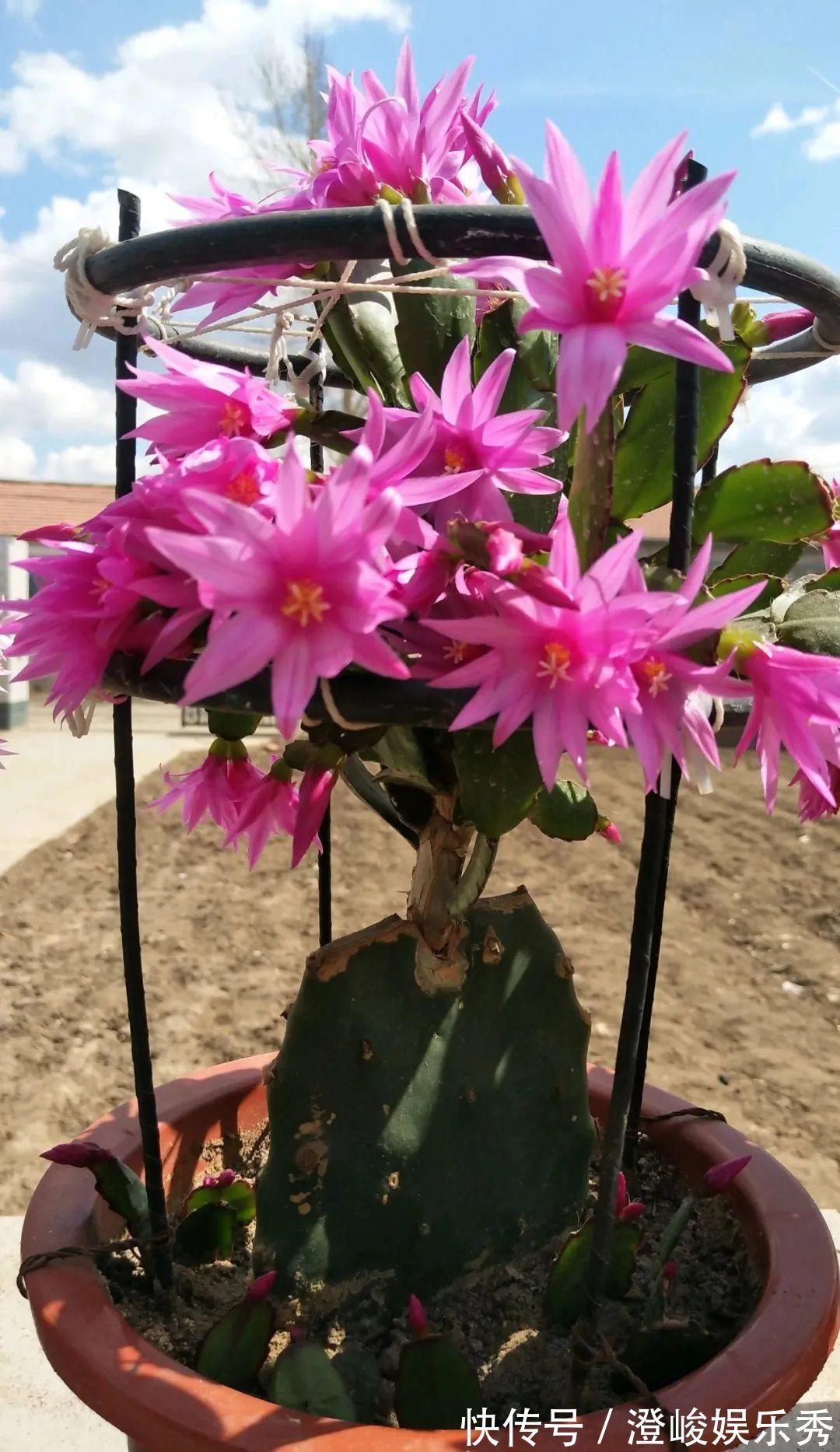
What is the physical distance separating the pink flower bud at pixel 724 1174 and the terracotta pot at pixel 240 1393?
15 mm

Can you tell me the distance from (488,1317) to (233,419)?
0.62 metres

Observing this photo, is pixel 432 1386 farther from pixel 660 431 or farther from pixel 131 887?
pixel 660 431

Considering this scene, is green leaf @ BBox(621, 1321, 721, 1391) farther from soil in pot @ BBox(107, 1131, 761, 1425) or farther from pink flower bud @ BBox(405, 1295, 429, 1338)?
pink flower bud @ BBox(405, 1295, 429, 1338)

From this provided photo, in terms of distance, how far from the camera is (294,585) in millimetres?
380

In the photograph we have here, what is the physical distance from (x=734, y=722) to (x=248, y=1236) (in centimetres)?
60

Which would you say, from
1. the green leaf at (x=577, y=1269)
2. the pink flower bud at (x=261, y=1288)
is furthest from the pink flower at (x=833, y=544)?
the pink flower bud at (x=261, y=1288)

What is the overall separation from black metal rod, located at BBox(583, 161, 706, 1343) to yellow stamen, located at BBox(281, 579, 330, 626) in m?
0.18

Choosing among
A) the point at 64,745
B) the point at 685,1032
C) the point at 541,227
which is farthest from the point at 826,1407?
the point at 64,745

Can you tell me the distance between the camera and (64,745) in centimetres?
491

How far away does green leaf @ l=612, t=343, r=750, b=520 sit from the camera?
1.93ft

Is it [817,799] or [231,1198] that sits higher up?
[817,799]

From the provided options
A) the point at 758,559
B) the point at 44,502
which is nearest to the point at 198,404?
the point at 758,559

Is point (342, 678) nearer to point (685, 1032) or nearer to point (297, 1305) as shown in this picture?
point (297, 1305)

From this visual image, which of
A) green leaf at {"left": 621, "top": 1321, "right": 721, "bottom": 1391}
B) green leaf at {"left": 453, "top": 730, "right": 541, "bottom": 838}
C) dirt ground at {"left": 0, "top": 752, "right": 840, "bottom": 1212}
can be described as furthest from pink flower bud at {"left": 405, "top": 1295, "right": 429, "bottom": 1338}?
dirt ground at {"left": 0, "top": 752, "right": 840, "bottom": 1212}
